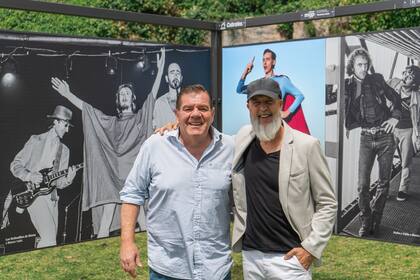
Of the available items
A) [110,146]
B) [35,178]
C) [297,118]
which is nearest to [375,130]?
[297,118]

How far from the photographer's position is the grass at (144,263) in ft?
20.7

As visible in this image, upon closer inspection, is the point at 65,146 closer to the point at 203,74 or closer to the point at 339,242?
the point at 203,74

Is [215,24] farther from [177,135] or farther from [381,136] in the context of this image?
[177,135]

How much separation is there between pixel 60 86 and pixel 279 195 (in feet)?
8.43

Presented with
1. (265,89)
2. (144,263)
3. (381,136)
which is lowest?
(144,263)

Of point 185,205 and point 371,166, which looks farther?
point 371,166

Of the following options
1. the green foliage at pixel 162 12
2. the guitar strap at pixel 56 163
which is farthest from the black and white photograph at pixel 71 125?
the green foliage at pixel 162 12

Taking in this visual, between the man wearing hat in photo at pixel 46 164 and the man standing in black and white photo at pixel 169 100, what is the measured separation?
3.27ft

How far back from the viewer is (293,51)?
5938 mm

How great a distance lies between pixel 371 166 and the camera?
539 cm

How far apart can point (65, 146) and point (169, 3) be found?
10892 millimetres

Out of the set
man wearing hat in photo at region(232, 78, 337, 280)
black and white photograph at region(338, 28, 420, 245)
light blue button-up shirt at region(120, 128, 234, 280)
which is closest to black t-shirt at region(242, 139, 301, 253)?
man wearing hat in photo at region(232, 78, 337, 280)

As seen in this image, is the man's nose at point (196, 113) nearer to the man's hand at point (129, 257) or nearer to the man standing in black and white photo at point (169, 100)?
the man's hand at point (129, 257)

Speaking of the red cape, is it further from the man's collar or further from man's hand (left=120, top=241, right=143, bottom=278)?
man's hand (left=120, top=241, right=143, bottom=278)
